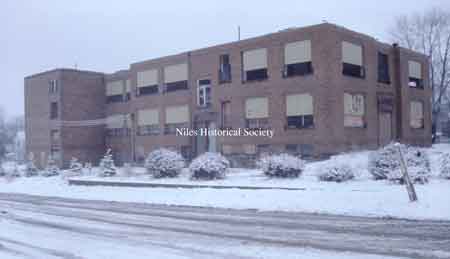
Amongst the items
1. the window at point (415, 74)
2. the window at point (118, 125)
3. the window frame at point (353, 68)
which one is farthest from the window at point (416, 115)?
the window at point (118, 125)

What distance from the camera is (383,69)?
32.9m

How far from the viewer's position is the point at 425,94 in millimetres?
37312

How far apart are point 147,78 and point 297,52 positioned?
15.5 metres

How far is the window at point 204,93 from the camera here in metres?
34.3

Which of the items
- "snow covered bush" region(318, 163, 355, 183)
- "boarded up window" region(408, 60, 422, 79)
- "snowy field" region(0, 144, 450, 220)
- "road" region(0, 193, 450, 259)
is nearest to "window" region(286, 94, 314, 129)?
"snowy field" region(0, 144, 450, 220)

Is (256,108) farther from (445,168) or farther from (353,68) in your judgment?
(445,168)

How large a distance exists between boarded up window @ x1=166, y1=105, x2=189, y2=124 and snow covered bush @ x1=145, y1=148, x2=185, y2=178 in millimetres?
10989

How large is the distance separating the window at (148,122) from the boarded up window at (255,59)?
10.6 metres

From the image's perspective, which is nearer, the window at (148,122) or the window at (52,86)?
the window at (148,122)

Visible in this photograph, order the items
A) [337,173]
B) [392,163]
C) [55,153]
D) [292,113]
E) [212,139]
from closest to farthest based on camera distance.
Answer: [392,163], [337,173], [292,113], [212,139], [55,153]

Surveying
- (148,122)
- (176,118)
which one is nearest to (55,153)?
(148,122)

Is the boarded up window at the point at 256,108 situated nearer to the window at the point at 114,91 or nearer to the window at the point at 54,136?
the window at the point at 114,91

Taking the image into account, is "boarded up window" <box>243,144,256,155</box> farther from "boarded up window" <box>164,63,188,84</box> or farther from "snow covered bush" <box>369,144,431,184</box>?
"snow covered bush" <box>369,144,431,184</box>

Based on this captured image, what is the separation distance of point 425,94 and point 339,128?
1389 cm
